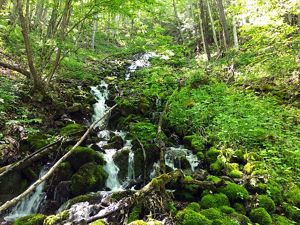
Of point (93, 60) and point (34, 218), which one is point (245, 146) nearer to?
point (34, 218)

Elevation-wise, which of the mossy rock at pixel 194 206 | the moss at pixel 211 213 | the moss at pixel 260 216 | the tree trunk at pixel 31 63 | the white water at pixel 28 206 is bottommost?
the moss at pixel 260 216

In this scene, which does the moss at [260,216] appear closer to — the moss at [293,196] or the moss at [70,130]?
the moss at [293,196]

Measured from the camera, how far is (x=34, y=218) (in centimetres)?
448

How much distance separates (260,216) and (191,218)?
1.22 m

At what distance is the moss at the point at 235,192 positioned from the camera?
496cm

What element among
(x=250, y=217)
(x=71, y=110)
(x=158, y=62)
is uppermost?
(x=158, y=62)

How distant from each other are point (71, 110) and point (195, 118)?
3911mm

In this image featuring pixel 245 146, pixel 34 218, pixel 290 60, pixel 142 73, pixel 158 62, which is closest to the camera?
pixel 34 218

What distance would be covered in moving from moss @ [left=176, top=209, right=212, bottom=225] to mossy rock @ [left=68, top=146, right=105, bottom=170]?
281cm

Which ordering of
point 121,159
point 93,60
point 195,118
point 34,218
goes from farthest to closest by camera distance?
point 93,60 → point 195,118 → point 121,159 → point 34,218

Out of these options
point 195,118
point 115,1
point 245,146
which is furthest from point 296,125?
point 115,1

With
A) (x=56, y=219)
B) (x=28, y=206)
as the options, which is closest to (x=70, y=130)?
(x=28, y=206)

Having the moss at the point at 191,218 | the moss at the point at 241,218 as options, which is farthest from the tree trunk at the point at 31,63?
the moss at the point at 241,218

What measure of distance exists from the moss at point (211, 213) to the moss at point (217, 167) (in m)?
1.52
